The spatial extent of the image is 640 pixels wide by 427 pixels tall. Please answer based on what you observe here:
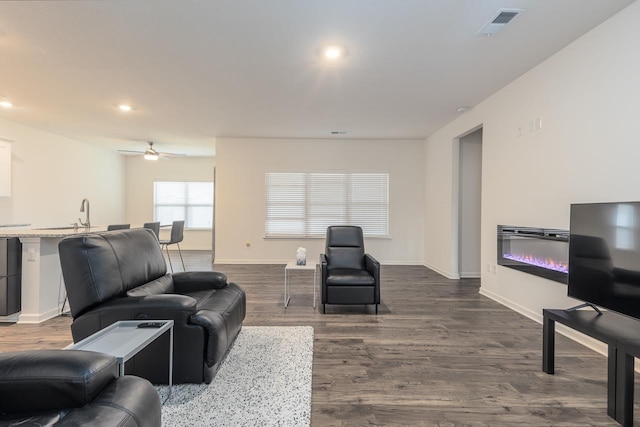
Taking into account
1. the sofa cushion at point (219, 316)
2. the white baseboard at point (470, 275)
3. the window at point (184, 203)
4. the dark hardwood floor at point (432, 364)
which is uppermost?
the window at point (184, 203)

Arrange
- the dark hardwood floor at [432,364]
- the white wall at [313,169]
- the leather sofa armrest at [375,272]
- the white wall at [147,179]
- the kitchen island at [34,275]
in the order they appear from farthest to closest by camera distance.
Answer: the white wall at [147,179] → the white wall at [313,169] → the leather sofa armrest at [375,272] → the kitchen island at [34,275] → the dark hardwood floor at [432,364]

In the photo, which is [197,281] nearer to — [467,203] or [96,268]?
[96,268]

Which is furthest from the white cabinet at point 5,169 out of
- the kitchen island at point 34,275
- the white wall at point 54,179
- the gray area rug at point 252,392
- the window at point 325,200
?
the gray area rug at point 252,392

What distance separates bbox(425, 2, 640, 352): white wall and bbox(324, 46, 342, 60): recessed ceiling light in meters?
2.21

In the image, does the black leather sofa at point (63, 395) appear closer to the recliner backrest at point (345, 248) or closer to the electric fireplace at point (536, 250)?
the recliner backrest at point (345, 248)

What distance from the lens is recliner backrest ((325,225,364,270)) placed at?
4.28 metres

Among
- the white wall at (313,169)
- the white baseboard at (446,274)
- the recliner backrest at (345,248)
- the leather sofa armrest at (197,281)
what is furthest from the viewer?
the white wall at (313,169)

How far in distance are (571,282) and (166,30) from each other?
395 centimetres

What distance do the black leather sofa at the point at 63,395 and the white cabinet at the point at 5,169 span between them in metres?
5.99

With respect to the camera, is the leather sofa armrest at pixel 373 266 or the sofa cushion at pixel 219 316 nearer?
the sofa cushion at pixel 219 316

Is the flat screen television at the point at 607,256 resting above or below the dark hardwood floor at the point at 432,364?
above

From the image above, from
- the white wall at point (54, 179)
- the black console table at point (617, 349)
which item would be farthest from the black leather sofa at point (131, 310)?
the white wall at point (54, 179)

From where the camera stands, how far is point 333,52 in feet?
10.2

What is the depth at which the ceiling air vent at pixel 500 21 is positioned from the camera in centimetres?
246
